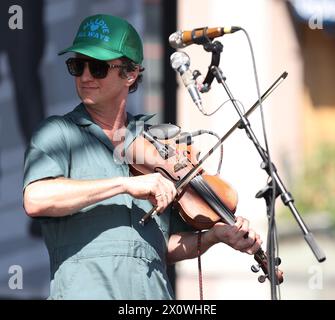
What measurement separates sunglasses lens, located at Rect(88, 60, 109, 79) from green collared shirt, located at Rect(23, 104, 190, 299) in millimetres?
122

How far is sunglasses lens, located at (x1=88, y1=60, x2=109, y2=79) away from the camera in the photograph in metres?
3.27

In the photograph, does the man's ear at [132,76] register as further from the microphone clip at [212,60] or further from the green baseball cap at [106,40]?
the microphone clip at [212,60]

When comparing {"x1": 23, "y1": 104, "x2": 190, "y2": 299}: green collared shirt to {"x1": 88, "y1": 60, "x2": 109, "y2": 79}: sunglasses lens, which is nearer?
{"x1": 23, "y1": 104, "x2": 190, "y2": 299}: green collared shirt

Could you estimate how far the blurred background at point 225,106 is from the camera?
553cm

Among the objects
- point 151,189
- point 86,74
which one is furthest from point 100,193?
point 86,74

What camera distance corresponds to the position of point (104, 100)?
10.8ft

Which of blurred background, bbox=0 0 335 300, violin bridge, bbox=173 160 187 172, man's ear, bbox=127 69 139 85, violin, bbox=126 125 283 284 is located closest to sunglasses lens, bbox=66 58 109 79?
man's ear, bbox=127 69 139 85

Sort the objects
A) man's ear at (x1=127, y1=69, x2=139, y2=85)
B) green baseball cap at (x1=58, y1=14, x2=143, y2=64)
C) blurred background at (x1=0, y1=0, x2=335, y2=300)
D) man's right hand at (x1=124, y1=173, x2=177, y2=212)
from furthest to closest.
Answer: blurred background at (x1=0, y1=0, x2=335, y2=300) → man's ear at (x1=127, y1=69, x2=139, y2=85) → green baseball cap at (x1=58, y1=14, x2=143, y2=64) → man's right hand at (x1=124, y1=173, x2=177, y2=212)

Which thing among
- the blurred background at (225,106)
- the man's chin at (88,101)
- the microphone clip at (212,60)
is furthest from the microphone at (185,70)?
the blurred background at (225,106)

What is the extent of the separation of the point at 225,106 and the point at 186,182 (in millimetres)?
4639

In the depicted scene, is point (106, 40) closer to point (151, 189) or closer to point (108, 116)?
point (108, 116)

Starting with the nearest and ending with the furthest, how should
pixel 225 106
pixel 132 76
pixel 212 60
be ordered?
pixel 212 60, pixel 132 76, pixel 225 106

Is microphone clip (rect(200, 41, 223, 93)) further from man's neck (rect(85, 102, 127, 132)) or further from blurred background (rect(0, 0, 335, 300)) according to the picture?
blurred background (rect(0, 0, 335, 300))

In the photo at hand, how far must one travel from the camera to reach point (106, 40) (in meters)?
3.28
